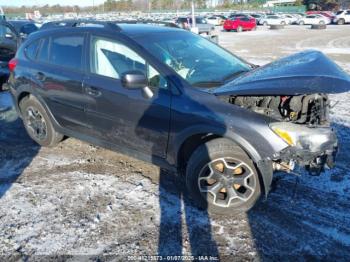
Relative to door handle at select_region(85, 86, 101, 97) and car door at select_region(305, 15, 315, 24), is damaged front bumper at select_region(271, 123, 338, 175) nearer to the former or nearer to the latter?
door handle at select_region(85, 86, 101, 97)

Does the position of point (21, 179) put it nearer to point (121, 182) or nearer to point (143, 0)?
point (121, 182)

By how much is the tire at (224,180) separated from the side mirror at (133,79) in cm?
86

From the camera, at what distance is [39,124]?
199 inches

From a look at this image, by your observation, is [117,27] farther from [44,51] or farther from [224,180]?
[224,180]

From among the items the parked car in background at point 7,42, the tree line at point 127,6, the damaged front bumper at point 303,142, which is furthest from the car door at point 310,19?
the damaged front bumper at point 303,142

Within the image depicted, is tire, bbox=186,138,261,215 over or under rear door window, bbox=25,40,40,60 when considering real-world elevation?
under

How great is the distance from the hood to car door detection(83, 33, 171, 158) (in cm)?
63

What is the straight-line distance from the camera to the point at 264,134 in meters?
3.04

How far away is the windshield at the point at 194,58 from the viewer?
145 inches

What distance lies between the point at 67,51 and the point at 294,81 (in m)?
2.78

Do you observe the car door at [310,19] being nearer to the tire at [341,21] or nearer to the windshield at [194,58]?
the tire at [341,21]

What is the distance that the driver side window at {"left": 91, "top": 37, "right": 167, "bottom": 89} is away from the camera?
3.59m

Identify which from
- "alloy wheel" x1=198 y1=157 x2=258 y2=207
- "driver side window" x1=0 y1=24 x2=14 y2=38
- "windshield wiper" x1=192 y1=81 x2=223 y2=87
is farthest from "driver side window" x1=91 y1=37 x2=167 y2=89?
"driver side window" x1=0 y1=24 x2=14 y2=38

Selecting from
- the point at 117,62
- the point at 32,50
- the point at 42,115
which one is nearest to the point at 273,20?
the point at 32,50
